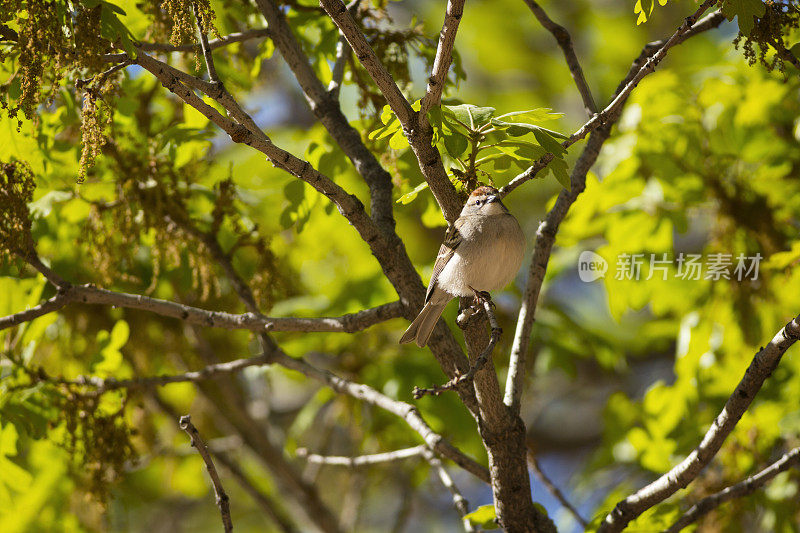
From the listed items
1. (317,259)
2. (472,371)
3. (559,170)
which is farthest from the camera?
(317,259)

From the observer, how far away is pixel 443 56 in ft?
8.10

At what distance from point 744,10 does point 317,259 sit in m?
4.43

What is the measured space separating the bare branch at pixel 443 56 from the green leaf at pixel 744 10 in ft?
2.75

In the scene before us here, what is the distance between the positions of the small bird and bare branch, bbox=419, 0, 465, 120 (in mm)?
419

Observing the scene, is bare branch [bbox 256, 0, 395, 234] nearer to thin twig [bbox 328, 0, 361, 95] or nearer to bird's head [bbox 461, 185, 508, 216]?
thin twig [bbox 328, 0, 361, 95]

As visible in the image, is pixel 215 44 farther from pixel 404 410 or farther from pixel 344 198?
pixel 404 410

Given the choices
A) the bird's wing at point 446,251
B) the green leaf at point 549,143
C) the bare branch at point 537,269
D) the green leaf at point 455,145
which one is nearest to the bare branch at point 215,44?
the green leaf at point 455,145

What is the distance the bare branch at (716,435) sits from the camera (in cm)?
256

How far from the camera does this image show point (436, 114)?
2.43 m

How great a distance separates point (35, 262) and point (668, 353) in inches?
240

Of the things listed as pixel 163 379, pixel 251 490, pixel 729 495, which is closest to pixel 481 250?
pixel 729 495

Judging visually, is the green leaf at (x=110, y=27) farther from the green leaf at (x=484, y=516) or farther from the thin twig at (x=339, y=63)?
the green leaf at (x=484, y=516)

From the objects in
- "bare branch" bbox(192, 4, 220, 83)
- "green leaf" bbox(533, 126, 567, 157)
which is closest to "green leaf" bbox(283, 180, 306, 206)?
"bare branch" bbox(192, 4, 220, 83)

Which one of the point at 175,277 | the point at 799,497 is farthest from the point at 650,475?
the point at 175,277
